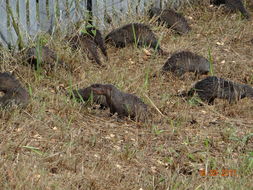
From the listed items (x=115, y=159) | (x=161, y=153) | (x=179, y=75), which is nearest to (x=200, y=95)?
(x=179, y=75)

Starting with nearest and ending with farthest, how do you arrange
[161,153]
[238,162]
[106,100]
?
[238,162] < [161,153] < [106,100]

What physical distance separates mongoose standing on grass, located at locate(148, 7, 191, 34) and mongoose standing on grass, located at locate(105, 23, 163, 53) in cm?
82

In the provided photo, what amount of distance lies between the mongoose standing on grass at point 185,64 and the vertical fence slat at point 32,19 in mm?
1637

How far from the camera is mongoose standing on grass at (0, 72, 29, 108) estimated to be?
485 cm

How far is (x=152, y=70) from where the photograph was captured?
21.1 feet

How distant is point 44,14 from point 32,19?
0.71 feet

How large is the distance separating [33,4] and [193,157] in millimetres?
3146

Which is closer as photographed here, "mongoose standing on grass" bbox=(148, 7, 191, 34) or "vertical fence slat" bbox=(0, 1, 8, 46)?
"vertical fence slat" bbox=(0, 1, 8, 46)

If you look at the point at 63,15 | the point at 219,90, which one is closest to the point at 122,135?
the point at 219,90

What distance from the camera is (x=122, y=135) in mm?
4859

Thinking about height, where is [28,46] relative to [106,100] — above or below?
above

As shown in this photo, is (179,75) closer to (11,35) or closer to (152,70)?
(152,70)

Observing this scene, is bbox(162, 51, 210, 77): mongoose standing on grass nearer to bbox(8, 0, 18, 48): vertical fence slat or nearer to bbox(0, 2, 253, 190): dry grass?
bbox(0, 2, 253, 190): dry grass

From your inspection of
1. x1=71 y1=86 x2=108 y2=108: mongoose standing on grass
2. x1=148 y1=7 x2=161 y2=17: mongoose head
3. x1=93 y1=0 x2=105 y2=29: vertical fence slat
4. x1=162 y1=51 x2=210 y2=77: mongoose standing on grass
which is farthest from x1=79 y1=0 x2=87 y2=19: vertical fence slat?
x1=71 y1=86 x2=108 y2=108: mongoose standing on grass
